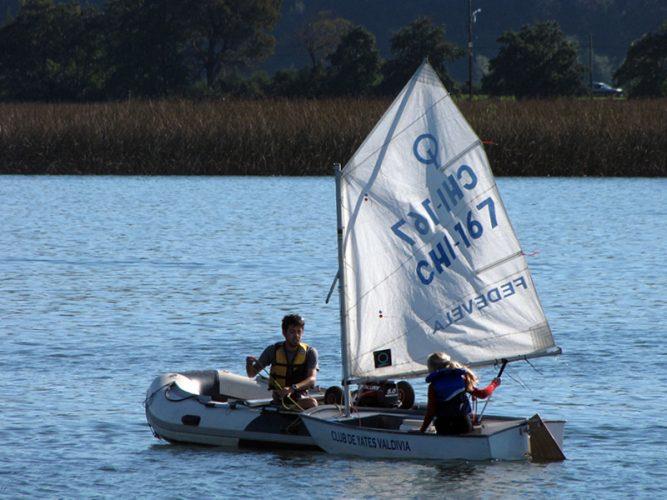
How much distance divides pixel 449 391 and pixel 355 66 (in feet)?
268

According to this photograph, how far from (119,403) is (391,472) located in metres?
4.99

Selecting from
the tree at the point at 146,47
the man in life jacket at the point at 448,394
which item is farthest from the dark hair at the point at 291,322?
the tree at the point at 146,47

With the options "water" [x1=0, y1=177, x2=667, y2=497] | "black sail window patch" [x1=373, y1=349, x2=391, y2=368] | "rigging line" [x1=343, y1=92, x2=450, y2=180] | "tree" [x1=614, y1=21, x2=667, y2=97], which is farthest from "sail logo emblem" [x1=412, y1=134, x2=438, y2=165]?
"tree" [x1=614, y1=21, x2=667, y2=97]

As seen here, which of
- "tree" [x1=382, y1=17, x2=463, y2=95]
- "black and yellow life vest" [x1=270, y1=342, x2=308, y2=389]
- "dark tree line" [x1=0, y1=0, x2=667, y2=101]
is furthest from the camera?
"tree" [x1=382, y1=17, x2=463, y2=95]

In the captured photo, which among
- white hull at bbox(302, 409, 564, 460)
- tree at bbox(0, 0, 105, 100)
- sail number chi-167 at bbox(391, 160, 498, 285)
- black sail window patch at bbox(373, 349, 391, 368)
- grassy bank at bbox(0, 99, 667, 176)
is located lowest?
white hull at bbox(302, 409, 564, 460)

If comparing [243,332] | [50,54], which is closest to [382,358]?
[243,332]

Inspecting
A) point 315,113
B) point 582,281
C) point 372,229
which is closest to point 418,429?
point 372,229

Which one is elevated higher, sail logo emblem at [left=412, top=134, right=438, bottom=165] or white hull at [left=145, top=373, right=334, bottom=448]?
sail logo emblem at [left=412, top=134, right=438, bottom=165]

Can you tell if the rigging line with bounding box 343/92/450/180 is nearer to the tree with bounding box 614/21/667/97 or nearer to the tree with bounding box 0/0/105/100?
the tree with bounding box 614/21/667/97

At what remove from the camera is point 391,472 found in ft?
51.3

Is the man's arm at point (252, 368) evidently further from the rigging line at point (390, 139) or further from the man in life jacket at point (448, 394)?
the rigging line at point (390, 139)

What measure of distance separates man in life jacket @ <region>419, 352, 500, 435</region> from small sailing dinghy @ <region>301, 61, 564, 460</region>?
75 cm

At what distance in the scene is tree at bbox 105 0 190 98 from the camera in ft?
311

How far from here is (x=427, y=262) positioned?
16.5 m
